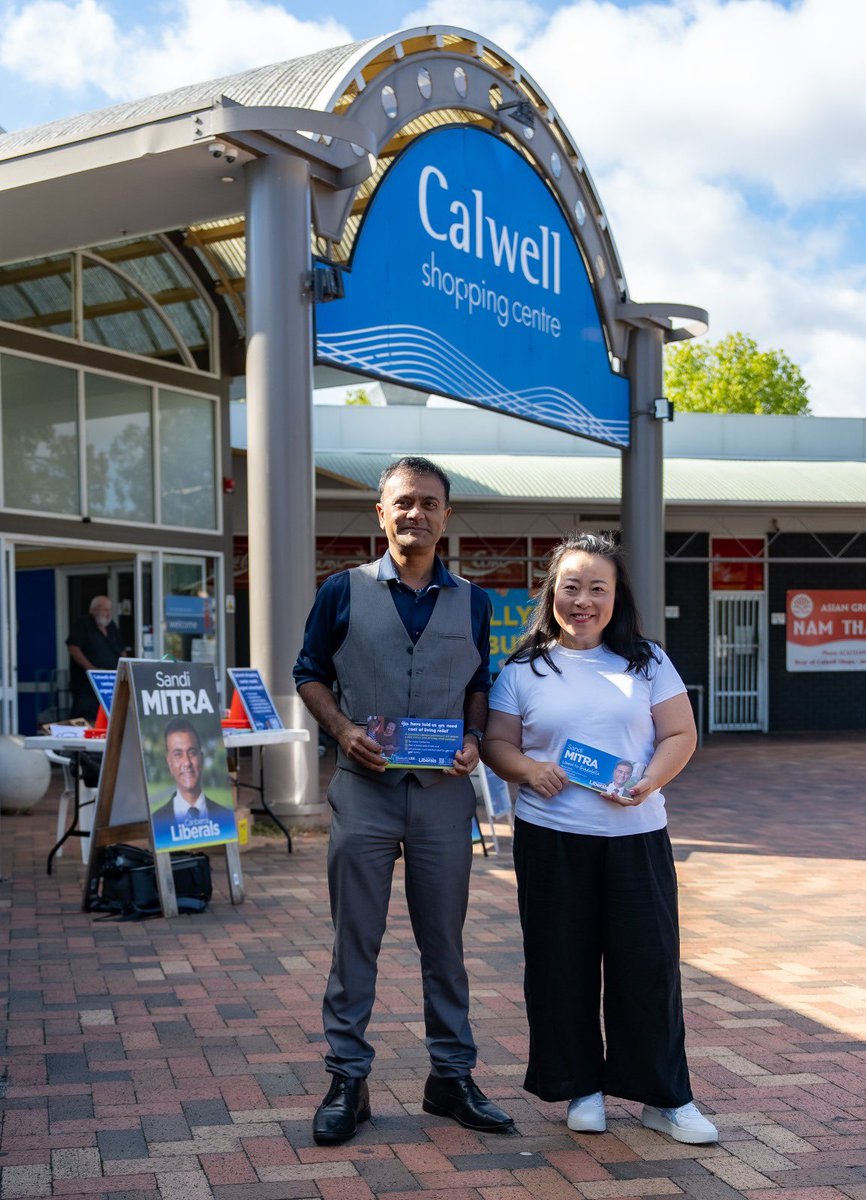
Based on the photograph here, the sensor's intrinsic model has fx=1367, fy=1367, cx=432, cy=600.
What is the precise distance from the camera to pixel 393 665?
376 cm

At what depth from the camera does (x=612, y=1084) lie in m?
3.70

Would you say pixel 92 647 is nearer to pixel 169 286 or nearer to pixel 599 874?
pixel 169 286

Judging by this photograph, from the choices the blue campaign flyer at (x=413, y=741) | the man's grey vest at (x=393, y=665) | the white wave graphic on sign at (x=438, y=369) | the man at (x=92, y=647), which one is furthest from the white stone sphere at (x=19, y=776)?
the blue campaign flyer at (x=413, y=741)

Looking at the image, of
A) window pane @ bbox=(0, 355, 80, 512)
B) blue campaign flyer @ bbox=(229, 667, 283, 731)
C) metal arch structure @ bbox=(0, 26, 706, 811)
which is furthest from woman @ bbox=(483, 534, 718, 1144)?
window pane @ bbox=(0, 355, 80, 512)

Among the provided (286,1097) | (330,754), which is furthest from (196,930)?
(330,754)

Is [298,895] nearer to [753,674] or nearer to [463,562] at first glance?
[463,562]

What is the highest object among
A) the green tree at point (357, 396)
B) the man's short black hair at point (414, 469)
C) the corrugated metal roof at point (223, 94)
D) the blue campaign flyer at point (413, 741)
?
A: the green tree at point (357, 396)

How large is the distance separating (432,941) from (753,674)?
17.8 metres

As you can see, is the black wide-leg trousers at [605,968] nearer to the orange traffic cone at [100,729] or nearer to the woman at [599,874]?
the woman at [599,874]

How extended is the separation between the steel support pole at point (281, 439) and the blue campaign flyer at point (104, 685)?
1376 mm

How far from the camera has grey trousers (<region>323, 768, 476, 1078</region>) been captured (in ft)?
12.3

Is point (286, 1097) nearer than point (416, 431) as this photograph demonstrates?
Yes

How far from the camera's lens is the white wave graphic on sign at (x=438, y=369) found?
1005cm

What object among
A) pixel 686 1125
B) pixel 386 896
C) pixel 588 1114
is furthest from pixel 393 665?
pixel 686 1125
